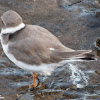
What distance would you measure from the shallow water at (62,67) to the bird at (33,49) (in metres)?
0.71

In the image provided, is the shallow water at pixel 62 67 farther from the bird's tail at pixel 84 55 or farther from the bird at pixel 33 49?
the bird's tail at pixel 84 55

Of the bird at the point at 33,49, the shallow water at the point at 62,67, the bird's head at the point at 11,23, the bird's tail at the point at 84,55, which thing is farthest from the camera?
the shallow water at the point at 62,67

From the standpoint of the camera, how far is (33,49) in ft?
20.7

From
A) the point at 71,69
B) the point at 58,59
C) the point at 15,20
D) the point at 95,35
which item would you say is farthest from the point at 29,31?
the point at 95,35

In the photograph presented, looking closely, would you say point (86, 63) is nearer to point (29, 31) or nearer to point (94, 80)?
point (94, 80)

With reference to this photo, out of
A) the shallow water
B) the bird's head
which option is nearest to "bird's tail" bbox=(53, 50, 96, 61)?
the shallow water

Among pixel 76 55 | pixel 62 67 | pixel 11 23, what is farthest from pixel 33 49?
pixel 62 67

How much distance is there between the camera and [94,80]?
23.9ft

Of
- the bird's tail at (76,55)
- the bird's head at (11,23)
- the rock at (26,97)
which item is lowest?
the rock at (26,97)

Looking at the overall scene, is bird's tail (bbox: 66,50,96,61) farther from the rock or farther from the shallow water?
the rock

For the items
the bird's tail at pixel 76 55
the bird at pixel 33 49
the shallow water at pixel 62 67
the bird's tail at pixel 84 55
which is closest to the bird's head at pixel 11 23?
the bird at pixel 33 49

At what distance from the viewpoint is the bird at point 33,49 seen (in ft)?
20.8

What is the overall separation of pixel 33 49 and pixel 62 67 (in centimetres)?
174

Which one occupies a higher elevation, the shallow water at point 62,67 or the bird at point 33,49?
the bird at point 33,49
